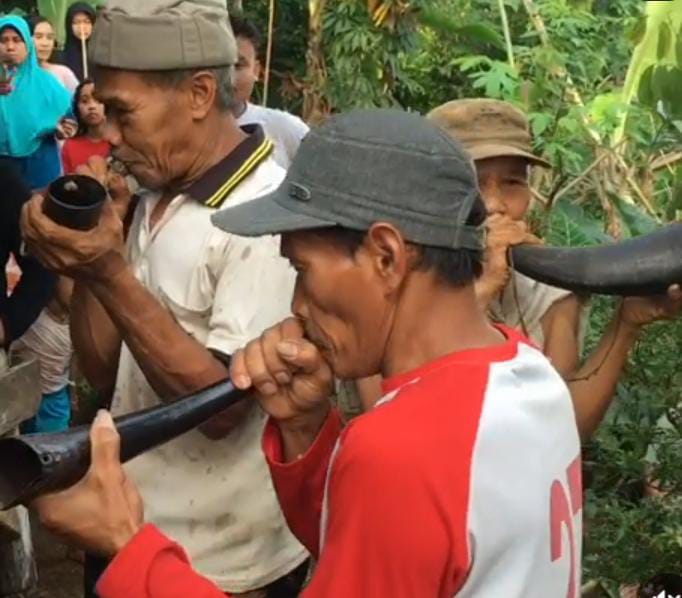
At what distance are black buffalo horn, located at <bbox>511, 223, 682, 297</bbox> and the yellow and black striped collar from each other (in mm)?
596

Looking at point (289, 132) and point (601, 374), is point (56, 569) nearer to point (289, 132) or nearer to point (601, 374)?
point (289, 132)

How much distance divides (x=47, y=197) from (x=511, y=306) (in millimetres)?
1032

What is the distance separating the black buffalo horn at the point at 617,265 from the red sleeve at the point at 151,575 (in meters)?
1.13

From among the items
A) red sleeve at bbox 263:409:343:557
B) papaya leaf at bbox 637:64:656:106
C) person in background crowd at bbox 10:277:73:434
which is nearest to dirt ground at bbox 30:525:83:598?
person in background crowd at bbox 10:277:73:434

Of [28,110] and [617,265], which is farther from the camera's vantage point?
[28,110]

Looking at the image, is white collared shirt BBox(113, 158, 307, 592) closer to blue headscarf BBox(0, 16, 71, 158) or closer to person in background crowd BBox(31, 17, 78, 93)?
blue headscarf BBox(0, 16, 71, 158)

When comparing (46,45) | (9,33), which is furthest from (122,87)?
(46,45)

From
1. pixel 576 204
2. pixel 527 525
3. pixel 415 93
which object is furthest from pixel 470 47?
pixel 527 525

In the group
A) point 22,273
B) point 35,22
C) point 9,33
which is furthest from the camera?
point 35,22

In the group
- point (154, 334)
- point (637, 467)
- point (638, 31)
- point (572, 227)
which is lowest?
point (637, 467)

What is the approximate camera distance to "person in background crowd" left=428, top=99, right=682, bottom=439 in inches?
108

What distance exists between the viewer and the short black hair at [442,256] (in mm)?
1796

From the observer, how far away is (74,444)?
2004 millimetres

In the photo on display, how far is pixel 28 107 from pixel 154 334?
13.1 ft
